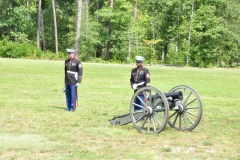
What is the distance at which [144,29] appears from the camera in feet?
174

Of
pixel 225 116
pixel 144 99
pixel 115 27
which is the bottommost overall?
pixel 225 116

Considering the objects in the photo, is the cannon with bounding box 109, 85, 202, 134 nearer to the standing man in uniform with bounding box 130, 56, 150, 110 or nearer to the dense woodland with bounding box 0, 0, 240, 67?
the standing man in uniform with bounding box 130, 56, 150, 110

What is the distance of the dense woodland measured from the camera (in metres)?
49.9

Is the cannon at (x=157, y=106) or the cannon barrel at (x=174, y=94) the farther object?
the cannon barrel at (x=174, y=94)

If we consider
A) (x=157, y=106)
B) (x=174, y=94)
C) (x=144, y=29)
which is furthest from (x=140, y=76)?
(x=144, y=29)

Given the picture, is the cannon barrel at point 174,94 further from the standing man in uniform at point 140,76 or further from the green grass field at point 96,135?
the standing man in uniform at point 140,76

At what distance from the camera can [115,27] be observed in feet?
172

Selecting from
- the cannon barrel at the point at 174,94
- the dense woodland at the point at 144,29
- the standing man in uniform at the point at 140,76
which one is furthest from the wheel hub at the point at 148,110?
the dense woodland at the point at 144,29

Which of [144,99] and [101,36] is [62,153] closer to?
[144,99]

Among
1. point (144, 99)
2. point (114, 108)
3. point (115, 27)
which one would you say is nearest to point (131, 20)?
point (115, 27)

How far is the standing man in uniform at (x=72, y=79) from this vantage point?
1163 centimetres

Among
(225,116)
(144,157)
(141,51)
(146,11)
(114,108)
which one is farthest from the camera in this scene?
(146,11)

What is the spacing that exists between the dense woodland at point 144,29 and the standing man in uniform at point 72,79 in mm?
34729

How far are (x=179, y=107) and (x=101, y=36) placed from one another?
4373 cm
